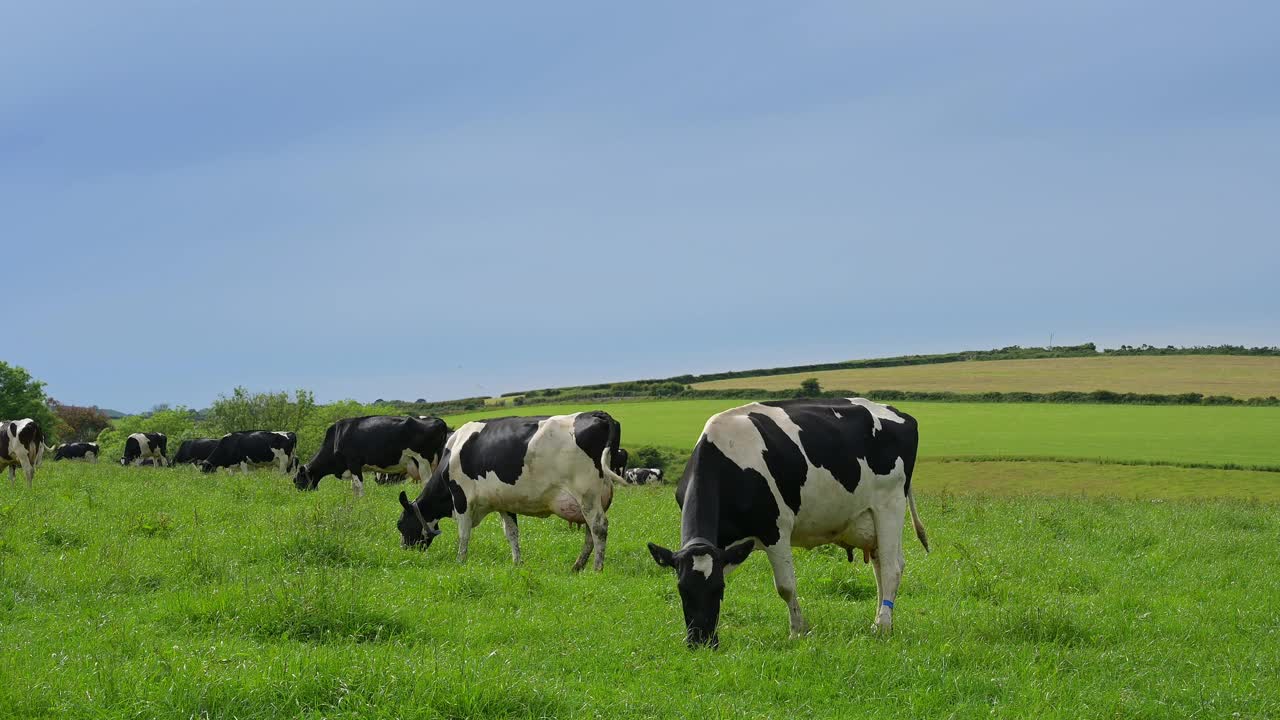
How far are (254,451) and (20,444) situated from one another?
16520 millimetres

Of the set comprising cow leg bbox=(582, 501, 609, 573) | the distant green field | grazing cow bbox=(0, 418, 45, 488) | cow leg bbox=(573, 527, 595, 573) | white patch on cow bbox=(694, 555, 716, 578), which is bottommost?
the distant green field

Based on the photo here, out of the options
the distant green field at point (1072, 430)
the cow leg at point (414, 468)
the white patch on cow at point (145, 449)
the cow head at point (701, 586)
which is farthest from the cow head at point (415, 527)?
the distant green field at point (1072, 430)

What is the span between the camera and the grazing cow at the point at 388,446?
981 inches

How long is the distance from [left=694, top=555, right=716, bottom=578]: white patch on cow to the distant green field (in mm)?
52949

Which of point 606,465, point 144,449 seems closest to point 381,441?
point 606,465

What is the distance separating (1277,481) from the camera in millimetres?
48156

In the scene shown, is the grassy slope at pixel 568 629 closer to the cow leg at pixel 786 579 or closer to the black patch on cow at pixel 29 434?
the cow leg at pixel 786 579

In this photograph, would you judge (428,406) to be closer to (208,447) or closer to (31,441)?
(208,447)

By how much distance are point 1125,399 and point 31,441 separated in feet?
275

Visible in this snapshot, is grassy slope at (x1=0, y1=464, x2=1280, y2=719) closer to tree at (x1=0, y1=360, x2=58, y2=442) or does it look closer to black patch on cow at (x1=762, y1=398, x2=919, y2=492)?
→ black patch on cow at (x1=762, y1=398, x2=919, y2=492)

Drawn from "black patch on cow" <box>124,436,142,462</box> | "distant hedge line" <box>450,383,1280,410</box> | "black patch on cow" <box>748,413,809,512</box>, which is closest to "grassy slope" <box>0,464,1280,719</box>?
"black patch on cow" <box>748,413,809,512</box>

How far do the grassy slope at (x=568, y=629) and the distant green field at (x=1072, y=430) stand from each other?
4554 centimetres

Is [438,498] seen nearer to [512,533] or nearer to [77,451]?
[512,533]

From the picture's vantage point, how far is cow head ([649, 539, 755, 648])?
28.6ft
